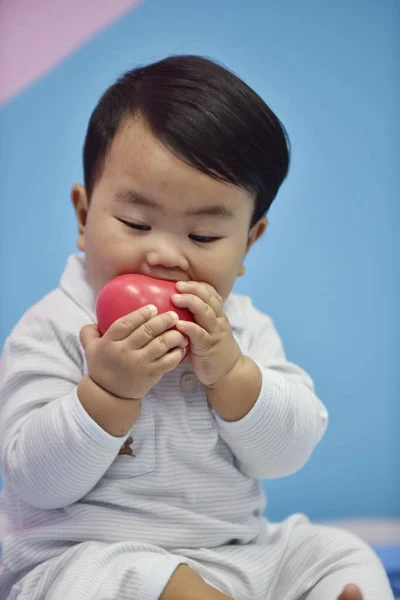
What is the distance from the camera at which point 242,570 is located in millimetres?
758

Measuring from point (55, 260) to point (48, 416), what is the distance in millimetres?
610

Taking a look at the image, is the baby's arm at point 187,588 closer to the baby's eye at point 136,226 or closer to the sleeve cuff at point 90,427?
the sleeve cuff at point 90,427

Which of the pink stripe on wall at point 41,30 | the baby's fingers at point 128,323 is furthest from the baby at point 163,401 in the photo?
the pink stripe on wall at point 41,30

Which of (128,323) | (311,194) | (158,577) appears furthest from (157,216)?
(311,194)

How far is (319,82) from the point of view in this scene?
1336 millimetres

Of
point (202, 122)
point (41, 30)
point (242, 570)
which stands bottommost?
point (242, 570)

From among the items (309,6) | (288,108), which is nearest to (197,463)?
(288,108)

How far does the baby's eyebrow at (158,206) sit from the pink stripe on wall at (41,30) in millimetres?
558

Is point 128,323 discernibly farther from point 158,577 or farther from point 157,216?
point 158,577

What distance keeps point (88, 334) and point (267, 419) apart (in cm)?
20

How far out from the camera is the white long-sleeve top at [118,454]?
0.71 m

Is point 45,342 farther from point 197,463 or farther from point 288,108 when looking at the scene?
point 288,108

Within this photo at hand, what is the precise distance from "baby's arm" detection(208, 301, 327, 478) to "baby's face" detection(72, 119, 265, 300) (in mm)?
103

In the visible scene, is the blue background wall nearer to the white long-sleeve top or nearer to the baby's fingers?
the white long-sleeve top
